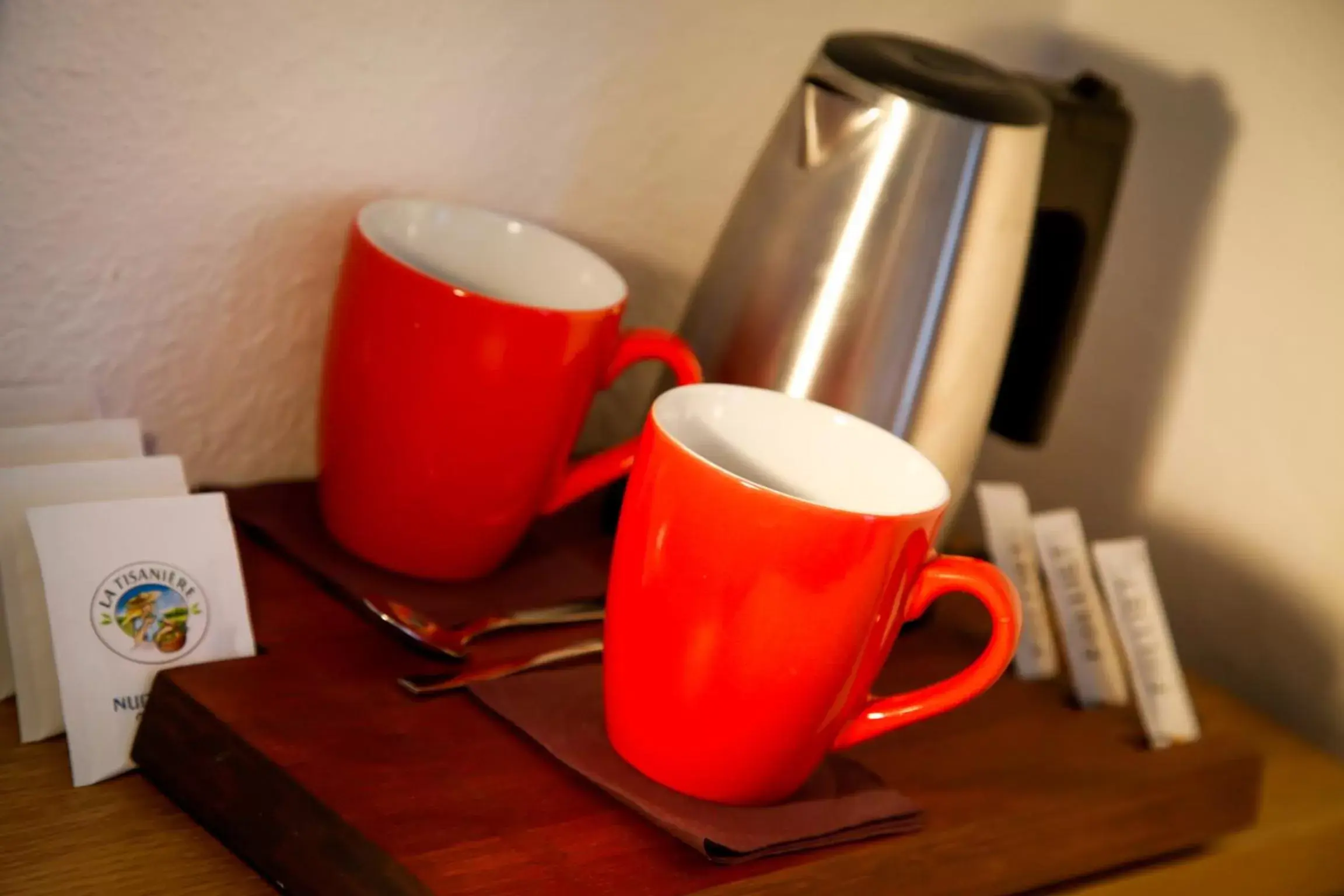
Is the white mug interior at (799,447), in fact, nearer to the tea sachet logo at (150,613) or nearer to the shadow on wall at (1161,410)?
the tea sachet logo at (150,613)

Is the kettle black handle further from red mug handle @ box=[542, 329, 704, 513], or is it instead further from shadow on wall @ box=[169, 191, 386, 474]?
shadow on wall @ box=[169, 191, 386, 474]

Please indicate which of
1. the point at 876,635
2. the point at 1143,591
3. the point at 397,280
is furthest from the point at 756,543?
the point at 1143,591

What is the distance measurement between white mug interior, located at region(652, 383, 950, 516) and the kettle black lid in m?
0.18

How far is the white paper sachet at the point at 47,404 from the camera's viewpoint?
54 centimetres

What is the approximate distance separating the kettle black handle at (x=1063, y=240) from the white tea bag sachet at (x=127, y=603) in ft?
1.41

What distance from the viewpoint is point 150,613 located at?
49 centimetres

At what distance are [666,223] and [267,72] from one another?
0.25 m

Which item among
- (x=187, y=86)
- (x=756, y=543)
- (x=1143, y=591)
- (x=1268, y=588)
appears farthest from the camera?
(x=1268, y=588)

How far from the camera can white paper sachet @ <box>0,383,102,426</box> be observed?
539 mm

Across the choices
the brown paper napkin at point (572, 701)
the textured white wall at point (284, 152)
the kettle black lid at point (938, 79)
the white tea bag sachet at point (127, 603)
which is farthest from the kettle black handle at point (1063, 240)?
the white tea bag sachet at point (127, 603)

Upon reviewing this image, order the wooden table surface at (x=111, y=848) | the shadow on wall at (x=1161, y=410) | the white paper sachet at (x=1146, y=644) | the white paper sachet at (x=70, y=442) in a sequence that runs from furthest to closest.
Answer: the shadow on wall at (x=1161, y=410) < the white paper sachet at (x=1146, y=644) < the white paper sachet at (x=70, y=442) < the wooden table surface at (x=111, y=848)

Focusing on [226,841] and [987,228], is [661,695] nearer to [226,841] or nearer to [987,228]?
[226,841]

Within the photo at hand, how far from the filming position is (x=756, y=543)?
0.43 metres

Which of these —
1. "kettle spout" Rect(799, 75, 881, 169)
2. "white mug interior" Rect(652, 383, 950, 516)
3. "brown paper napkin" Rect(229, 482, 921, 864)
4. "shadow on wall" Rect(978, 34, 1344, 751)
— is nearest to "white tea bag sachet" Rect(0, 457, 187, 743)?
"brown paper napkin" Rect(229, 482, 921, 864)
